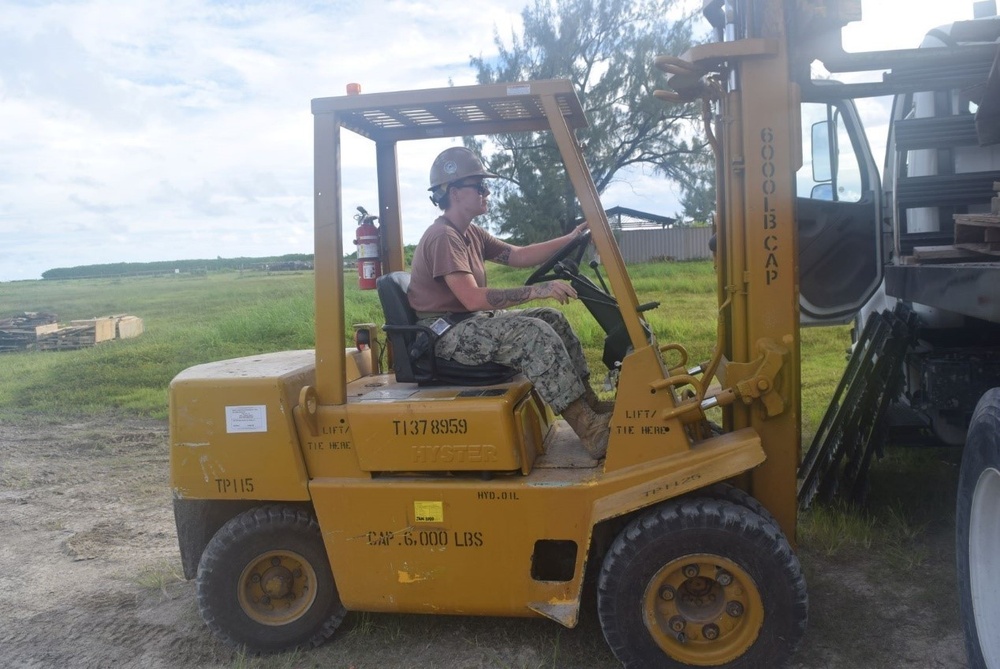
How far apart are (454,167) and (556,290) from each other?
0.92m

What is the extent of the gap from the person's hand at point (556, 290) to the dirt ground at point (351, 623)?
164 cm

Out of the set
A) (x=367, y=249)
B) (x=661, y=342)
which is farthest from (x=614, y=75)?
(x=367, y=249)

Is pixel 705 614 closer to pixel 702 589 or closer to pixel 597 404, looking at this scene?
pixel 702 589

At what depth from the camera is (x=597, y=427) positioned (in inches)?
159

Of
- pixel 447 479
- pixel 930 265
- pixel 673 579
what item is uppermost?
pixel 930 265

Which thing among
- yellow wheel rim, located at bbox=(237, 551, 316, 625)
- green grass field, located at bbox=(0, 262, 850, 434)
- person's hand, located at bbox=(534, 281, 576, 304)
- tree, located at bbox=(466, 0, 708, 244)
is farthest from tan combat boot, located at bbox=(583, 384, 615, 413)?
tree, located at bbox=(466, 0, 708, 244)

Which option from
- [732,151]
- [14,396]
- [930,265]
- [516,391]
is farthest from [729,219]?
[14,396]

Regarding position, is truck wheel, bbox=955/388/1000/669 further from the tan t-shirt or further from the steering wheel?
the tan t-shirt

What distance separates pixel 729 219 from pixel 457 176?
134 cm

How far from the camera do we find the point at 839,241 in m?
5.73

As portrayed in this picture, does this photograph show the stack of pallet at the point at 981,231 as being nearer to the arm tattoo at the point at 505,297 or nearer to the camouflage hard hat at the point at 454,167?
the arm tattoo at the point at 505,297

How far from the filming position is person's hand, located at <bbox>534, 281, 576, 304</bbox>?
380cm

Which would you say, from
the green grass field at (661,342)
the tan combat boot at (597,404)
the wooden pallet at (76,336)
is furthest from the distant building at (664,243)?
the tan combat boot at (597,404)

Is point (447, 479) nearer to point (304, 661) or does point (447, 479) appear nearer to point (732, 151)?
point (304, 661)
